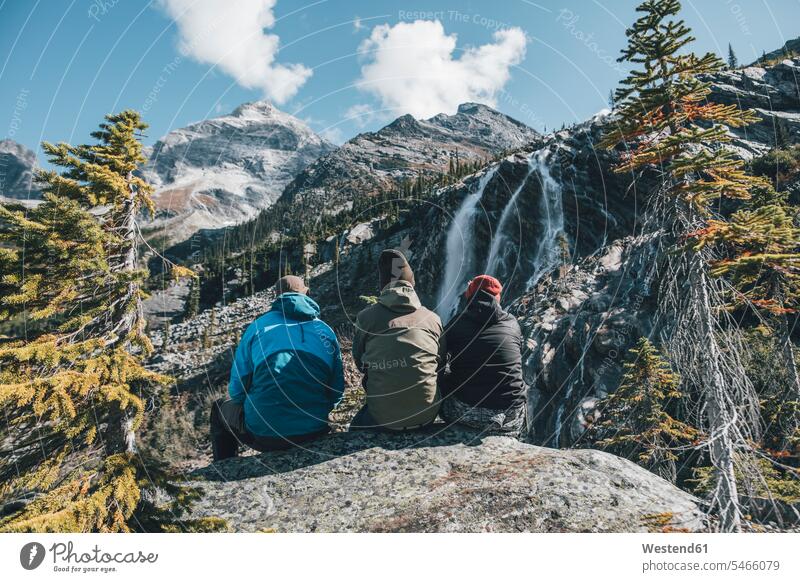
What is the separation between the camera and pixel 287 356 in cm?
479

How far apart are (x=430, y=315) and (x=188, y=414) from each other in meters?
31.1

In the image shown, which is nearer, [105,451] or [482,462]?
[105,451]

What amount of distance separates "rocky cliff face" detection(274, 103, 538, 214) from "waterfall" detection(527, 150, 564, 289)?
9261 centimetres

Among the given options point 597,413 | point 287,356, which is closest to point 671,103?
point 287,356

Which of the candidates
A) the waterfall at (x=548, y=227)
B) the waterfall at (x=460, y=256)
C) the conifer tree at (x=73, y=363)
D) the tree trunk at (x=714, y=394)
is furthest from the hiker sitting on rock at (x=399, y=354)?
the waterfall at (x=460, y=256)

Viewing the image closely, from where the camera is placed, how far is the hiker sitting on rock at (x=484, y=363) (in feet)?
16.7

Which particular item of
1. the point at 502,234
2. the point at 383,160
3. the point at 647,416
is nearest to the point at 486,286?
the point at 647,416

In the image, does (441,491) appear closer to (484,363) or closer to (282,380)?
(484,363)

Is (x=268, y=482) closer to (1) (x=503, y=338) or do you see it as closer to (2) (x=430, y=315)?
(2) (x=430, y=315)

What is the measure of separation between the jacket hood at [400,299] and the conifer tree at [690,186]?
3207 mm

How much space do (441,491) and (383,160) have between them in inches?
6249

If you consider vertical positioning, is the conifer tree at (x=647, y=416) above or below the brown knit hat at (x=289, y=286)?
below

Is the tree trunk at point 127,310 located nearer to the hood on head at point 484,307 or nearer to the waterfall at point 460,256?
the hood on head at point 484,307
